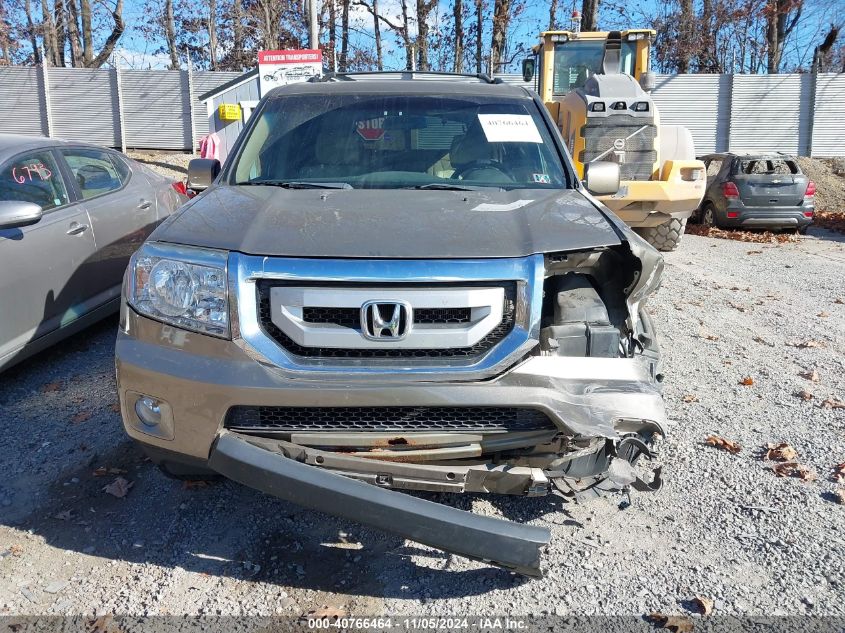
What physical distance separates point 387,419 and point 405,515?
0.38m

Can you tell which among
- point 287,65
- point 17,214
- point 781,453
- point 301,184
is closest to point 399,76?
point 301,184

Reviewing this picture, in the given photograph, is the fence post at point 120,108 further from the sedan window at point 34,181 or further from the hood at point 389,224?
the hood at point 389,224

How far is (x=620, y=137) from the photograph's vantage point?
854 cm

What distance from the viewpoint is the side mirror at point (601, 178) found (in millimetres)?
3926

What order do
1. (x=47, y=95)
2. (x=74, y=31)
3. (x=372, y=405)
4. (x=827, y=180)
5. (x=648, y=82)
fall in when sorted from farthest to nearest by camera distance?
(x=74, y=31) < (x=47, y=95) < (x=827, y=180) < (x=648, y=82) < (x=372, y=405)

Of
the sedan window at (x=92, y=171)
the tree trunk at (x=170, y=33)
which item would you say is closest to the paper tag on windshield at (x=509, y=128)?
the sedan window at (x=92, y=171)

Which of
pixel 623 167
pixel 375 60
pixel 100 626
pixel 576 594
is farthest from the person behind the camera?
pixel 375 60

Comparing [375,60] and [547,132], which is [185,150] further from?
[547,132]

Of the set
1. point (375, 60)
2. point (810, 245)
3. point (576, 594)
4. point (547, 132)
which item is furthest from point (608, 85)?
point (375, 60)

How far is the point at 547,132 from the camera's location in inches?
161

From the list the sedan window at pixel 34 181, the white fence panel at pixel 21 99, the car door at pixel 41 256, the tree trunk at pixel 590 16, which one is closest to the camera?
the car door at pixel 41 256

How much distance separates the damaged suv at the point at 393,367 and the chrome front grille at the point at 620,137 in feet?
19.7

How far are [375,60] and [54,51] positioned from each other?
14.6 metres

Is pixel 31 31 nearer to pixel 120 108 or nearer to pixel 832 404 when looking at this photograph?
pixel 120 108
